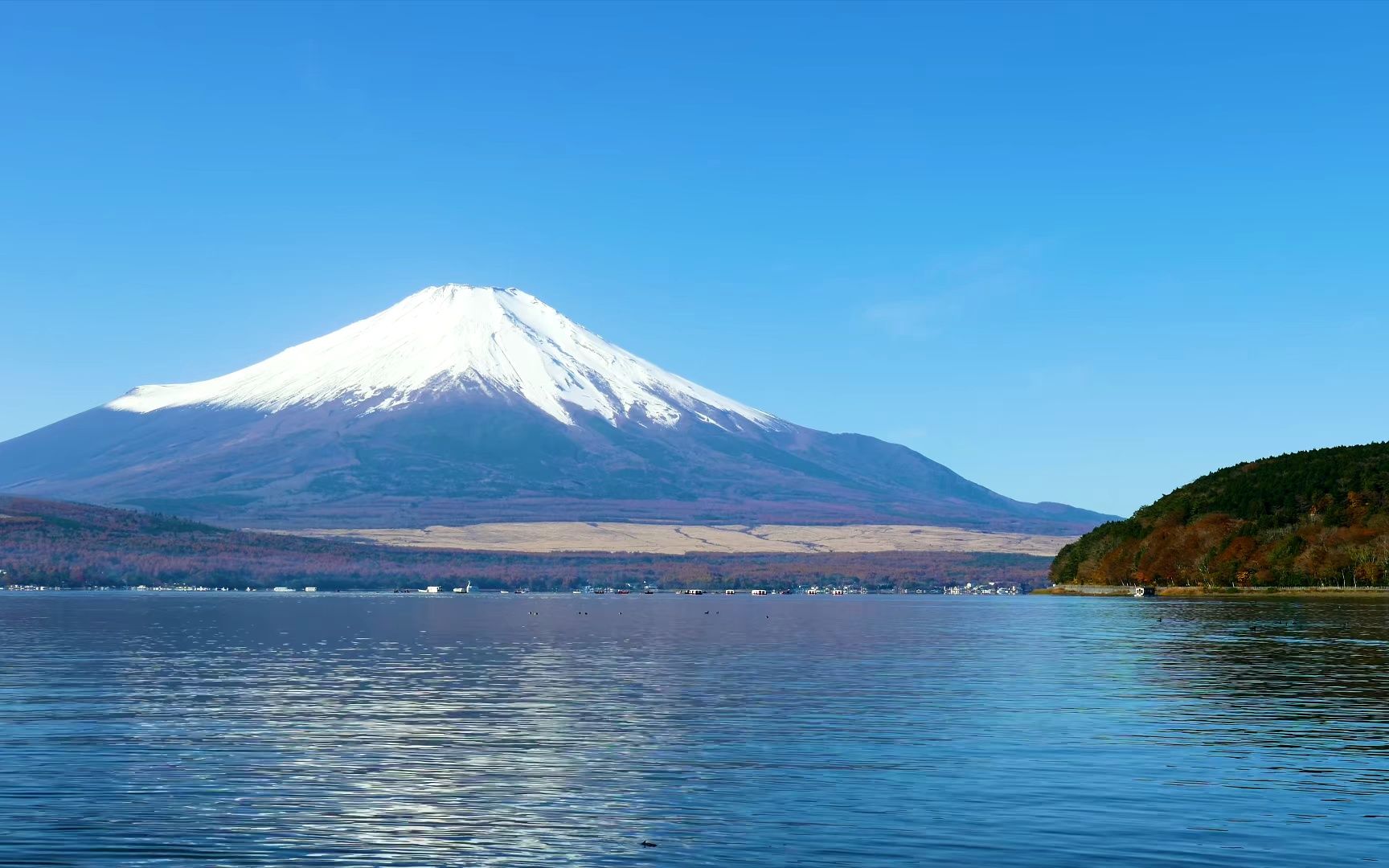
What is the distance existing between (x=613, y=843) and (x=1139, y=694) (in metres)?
39.6

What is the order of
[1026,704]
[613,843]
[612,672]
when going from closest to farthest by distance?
[613,843], [1026,704], [612,672]

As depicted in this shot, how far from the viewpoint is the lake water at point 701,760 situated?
3272cm

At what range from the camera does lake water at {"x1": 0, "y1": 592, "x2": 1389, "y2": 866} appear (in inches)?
1288

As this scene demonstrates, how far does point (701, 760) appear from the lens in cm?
4519

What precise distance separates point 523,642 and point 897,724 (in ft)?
229

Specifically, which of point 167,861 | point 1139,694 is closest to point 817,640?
point 1139,694

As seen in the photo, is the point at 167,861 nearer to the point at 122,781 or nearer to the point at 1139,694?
the point at 122,781

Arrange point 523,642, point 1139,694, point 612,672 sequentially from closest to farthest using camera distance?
point 1139,694 → point 612,672 → point 523,642

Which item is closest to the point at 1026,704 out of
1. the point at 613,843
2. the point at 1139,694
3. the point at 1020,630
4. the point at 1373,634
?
the point at 1139,694

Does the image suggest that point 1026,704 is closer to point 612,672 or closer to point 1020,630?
point 612,672

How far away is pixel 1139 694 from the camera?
66.6 meters

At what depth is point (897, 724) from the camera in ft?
178

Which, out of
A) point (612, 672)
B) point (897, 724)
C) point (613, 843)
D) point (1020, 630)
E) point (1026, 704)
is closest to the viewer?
point (613, 843)

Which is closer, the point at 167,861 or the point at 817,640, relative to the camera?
the point at 167,861
